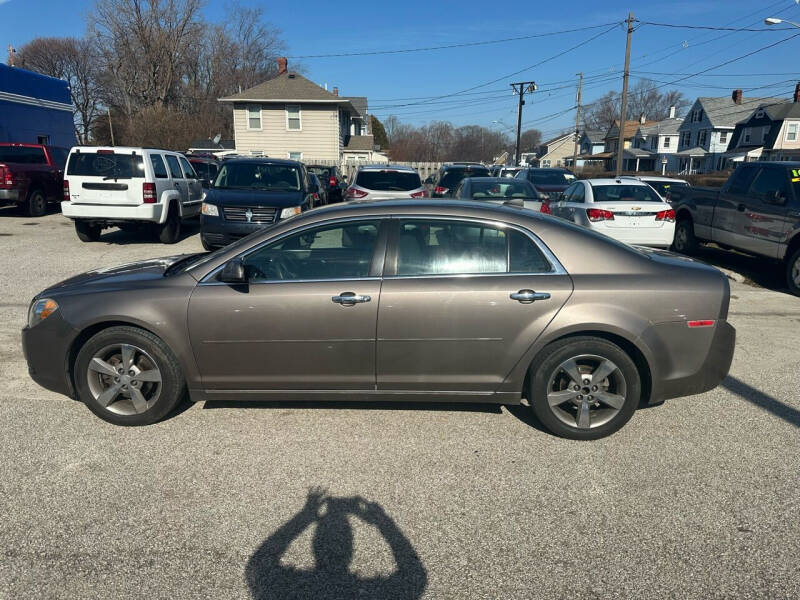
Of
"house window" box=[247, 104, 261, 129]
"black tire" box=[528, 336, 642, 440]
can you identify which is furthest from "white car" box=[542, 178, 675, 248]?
"house window" box=[247, 104, 261, 129]

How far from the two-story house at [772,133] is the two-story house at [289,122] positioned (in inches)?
1481

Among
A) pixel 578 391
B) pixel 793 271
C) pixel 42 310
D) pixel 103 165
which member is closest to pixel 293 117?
pixel 103 165

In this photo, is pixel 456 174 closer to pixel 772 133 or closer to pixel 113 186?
pixel 113 186

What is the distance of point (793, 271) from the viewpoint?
8586 mm

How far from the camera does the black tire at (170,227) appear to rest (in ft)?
40.6

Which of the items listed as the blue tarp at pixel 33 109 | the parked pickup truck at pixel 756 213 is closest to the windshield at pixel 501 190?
the parked pickup truck at pixel 756 213

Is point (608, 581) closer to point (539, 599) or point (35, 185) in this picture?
Answer: point (539, 599)

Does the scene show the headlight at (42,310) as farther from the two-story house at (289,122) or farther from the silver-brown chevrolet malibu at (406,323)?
the two-story house at (289,122)

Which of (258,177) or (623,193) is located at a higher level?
(258,177)

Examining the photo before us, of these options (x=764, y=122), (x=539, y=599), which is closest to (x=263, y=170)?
(x=539, y=599)

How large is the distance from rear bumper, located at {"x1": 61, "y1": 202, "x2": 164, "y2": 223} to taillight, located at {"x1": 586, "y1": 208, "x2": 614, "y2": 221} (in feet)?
27.4

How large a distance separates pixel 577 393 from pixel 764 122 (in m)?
60.2

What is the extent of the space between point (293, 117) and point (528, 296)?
35.2 metres

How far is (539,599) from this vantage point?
2551mm
